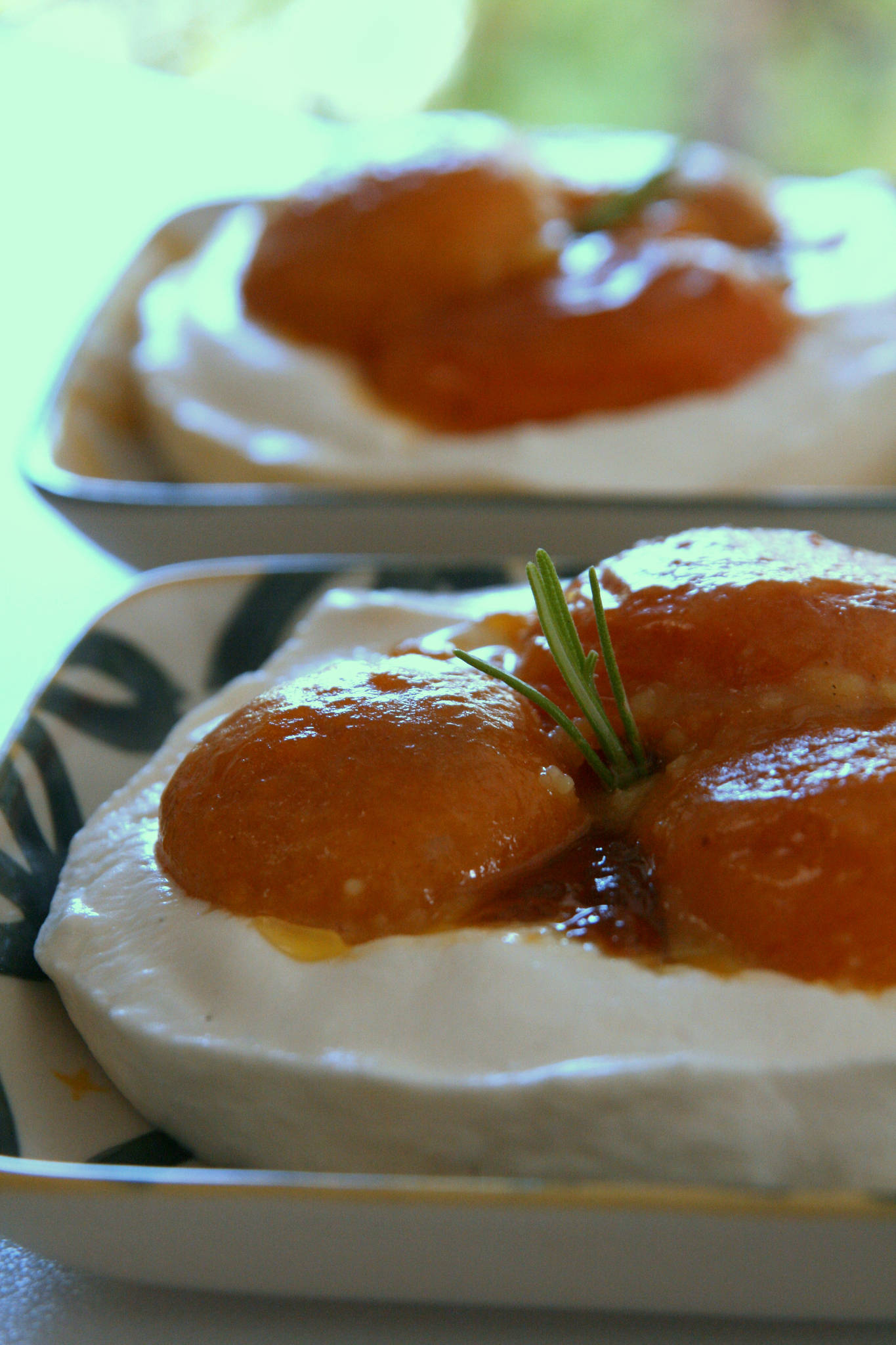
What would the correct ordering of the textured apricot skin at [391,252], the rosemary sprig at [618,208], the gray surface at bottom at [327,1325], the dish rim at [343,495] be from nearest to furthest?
1. the gray surface at bottom at [327,1325]
2. the dish rim at [343,495]
3. the textured apricot skin at [391,252]
4. the rosemary sprig at [618,208]

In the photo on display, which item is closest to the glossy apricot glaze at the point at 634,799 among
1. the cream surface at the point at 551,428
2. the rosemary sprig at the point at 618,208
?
the cream surface at the point at 551,428

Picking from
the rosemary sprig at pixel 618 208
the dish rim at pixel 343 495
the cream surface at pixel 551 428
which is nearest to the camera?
the dish rim at pixel 343 495

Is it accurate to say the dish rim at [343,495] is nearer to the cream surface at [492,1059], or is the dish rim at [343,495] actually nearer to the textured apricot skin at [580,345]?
the textured apricot skin at [580,345]

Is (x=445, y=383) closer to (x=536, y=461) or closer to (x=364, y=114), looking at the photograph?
(x=536, y=461)

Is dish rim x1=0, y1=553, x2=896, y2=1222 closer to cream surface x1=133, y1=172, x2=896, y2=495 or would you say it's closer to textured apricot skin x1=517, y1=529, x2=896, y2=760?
textured apricot skin x1=517, y1=529, x2=896, y2=760

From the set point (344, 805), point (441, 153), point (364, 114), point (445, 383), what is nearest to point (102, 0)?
point (364, 114)
